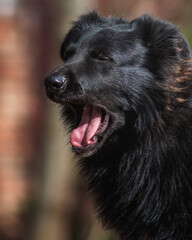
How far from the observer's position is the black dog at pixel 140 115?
4.42 meters

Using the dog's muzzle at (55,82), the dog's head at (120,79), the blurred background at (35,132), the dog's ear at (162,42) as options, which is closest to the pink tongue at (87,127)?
the dog's head at (120,79)

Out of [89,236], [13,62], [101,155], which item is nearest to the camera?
[101,155]

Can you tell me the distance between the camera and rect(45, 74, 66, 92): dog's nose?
4.34m

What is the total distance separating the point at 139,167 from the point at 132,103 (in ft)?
1.65

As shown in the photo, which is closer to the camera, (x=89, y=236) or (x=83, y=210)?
(x=89, y=236)

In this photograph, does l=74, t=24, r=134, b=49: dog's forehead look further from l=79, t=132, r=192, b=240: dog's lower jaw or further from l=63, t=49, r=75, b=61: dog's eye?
l=79, t=132, r=192, b=240: dog's lower jaw

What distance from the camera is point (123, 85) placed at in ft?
14.6

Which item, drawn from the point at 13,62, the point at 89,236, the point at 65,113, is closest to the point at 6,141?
the point at 13,62

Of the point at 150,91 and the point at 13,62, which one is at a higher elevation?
the point at 13,62

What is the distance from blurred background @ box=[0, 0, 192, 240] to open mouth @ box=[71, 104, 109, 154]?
5142mm

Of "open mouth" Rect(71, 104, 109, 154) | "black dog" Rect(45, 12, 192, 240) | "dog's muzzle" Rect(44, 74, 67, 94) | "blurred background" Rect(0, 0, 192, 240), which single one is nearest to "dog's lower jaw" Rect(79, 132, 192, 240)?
"black dog" Rect(45, 12, 192, 240)

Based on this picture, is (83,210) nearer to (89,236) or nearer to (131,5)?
(89,236)

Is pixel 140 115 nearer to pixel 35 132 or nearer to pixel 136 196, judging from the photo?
pixel 136 196

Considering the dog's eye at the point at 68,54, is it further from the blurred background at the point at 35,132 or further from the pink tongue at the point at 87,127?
the blurred background at the point at 35,132
